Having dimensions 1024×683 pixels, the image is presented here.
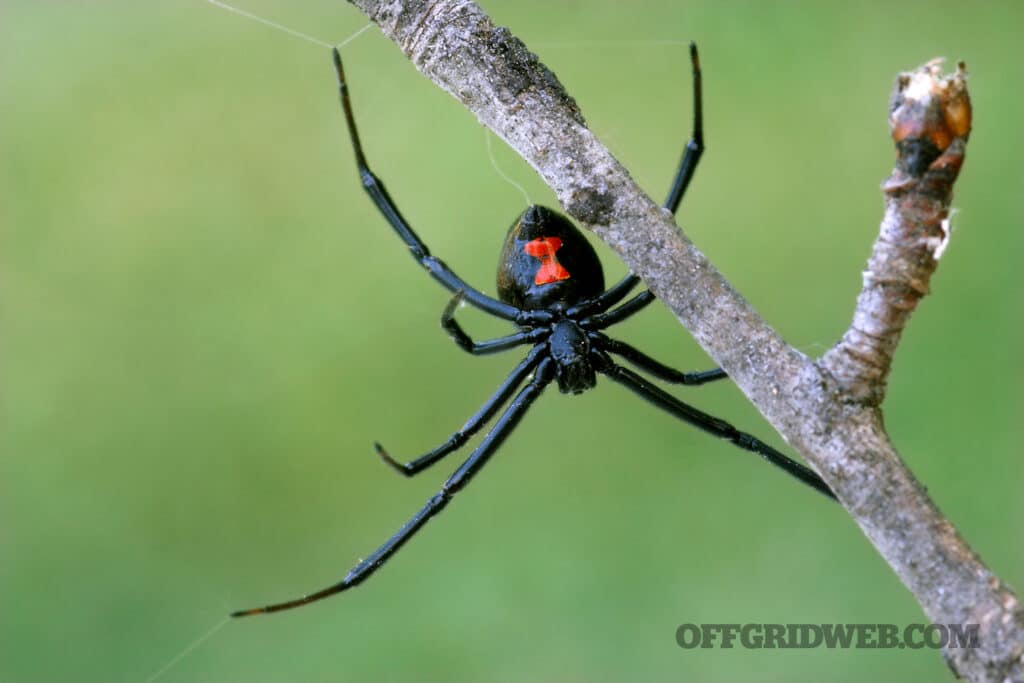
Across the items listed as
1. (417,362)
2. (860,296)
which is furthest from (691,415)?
(417,362)

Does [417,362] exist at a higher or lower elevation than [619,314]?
higher

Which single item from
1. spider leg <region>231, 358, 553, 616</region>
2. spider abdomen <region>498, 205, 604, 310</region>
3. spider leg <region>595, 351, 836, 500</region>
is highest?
spider abdomen <region>498, 205, 604, 310</region>

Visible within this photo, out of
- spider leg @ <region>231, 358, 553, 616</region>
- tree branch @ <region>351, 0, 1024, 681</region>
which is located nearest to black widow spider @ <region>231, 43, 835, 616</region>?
spider leg @ <region>231, 358, 553, 616</region>

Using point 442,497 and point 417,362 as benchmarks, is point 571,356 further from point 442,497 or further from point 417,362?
point 417,362

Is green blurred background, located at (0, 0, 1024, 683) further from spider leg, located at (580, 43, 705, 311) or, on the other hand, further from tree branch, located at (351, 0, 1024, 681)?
tree branch, located at (351, 0, 1024, 681)

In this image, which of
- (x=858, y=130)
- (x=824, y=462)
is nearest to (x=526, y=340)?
(x=824, y=462)

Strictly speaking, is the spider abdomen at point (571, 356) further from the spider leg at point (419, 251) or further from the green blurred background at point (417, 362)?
the green blurred background at point (417, 362)
